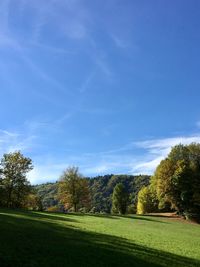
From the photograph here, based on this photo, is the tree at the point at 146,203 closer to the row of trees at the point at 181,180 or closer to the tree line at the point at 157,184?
the tree line at the point at 157,184

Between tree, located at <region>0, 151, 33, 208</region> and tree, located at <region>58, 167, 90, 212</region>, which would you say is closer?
tree, located at <region>0, 151, 33, 208</region>

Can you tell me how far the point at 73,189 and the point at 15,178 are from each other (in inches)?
779

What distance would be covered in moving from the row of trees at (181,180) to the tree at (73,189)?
1741 cm

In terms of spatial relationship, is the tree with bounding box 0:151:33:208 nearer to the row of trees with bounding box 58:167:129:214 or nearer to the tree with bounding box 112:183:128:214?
the row of trees with bounding box 58:167:129:214

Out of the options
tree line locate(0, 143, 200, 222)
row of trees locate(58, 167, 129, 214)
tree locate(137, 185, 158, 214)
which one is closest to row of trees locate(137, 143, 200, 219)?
tree line locate(0, 143, 200, 222)

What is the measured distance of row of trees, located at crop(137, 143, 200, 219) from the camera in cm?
8625

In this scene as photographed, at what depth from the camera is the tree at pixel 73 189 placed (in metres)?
97.9

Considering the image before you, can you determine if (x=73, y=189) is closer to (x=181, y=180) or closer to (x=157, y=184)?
(x=157, y=184)

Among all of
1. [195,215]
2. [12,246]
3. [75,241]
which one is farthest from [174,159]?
[12,246]

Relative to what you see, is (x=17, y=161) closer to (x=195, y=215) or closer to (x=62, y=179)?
(x=62, y=179)

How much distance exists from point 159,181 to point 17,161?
32192 millimetres

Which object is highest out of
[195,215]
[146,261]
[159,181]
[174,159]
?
[174,159]

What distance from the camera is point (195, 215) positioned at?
81750 mm

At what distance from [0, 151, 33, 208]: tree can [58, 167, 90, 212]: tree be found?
1655cm
